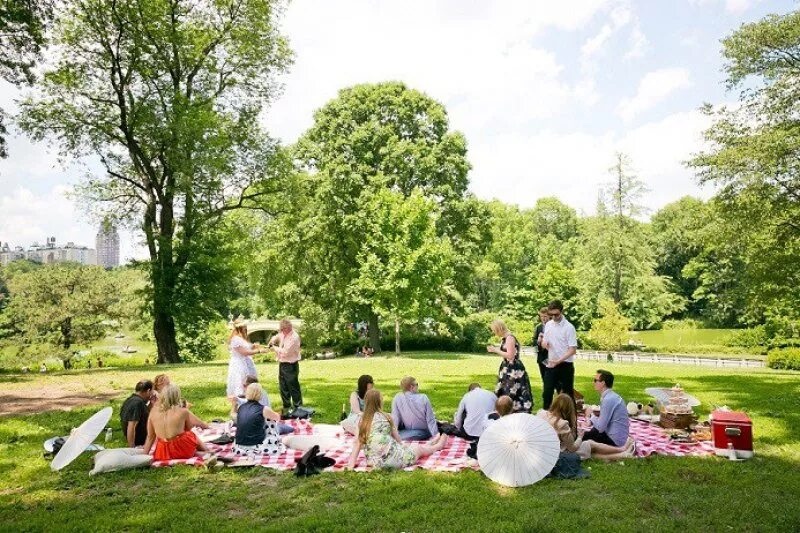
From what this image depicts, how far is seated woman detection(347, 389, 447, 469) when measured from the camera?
811cm

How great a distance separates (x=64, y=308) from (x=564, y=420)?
3406cm

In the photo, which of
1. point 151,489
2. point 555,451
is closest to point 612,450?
point 555,451

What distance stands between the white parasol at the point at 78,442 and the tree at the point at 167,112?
61.0ft

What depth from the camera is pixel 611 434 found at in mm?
8664

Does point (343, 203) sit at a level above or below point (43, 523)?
above

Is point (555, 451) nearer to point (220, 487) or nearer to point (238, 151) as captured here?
point (220, 487)

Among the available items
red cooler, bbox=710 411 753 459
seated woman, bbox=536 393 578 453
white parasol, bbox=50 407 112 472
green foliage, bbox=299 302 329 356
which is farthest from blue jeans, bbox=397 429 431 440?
green foliage, bbox=299 302 329 356

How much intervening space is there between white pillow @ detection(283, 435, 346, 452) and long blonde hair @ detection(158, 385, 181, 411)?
1895mm

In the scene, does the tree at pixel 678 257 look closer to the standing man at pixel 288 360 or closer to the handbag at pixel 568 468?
the standing man at pixel 288 360

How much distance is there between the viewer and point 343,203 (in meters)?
33.5

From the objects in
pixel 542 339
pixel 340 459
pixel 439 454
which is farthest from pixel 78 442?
pixel 542 339

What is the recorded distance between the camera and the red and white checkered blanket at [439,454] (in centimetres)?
824

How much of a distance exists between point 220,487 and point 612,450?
5.73m

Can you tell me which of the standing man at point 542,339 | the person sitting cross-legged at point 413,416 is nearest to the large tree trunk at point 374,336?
the standing man at point 542,339
